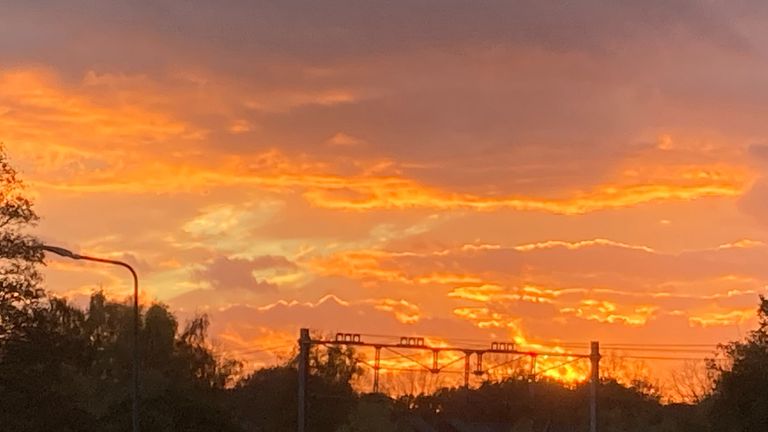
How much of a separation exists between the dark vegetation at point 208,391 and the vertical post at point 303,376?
15.6ft

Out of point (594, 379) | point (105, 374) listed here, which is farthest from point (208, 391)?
point (594, 379)

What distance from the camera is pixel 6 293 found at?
6209cm

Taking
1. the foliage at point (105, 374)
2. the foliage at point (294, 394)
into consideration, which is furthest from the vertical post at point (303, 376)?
the foliage at point (294, 394)

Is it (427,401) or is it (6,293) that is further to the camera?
(427,401)

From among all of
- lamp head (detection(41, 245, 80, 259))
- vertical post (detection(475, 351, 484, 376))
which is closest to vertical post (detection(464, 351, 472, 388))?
vertical post (detection(475, 351, 484, 376))

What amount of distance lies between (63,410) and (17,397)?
2.60 meters

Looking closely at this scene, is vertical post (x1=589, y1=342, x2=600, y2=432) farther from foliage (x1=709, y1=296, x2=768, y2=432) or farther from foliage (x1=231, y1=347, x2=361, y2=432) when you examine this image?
foliage (x1=231, y1=347, x2=361, y2=432)

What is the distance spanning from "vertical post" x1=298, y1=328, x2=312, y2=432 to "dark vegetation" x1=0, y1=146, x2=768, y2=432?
15.6 ft

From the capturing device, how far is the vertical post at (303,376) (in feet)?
254

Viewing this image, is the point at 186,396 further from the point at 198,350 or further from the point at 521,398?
the point at 521,398

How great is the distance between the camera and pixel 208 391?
3656 inches

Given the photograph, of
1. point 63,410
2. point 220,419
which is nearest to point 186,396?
point 220,419

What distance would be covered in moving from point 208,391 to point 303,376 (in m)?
16.6

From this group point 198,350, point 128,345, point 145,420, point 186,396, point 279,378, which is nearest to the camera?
point 145,420
